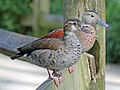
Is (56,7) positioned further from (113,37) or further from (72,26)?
(72,26)

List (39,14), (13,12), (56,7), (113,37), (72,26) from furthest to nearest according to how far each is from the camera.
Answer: (13,12) → (56,7) → (39,14) → (113,37) → (72,26)

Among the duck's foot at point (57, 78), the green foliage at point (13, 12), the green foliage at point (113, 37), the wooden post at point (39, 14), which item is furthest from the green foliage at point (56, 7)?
the duck's foot at point (57, 78)

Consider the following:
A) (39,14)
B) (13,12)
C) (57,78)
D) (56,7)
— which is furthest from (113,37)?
(57,78)

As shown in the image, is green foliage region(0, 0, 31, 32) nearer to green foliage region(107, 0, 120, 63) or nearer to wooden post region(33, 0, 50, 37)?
wooden post region(33, 0, 50, 37)

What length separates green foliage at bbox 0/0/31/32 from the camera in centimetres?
637

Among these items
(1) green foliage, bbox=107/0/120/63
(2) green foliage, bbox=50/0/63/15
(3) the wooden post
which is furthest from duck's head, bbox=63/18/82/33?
(2) green foliage, bbox=50/0/63/15

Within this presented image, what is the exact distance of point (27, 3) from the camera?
21.3 ft

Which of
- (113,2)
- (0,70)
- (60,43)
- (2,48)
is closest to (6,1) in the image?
(113,2)

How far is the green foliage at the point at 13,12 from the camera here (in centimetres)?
637

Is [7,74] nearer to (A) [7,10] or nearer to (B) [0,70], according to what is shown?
(B) [0,70]

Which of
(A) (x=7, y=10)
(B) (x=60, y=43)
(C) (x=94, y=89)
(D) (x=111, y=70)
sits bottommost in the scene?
(D) (x=111, y=70)

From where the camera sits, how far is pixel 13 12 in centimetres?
641

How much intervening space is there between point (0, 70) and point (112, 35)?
1589mm

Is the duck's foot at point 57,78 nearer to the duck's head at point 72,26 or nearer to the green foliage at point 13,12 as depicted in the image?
the duck's head at point 72,26
